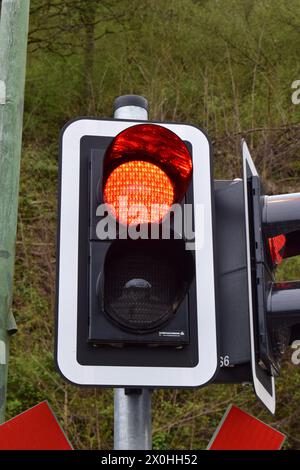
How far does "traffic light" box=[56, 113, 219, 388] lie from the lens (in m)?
1.79

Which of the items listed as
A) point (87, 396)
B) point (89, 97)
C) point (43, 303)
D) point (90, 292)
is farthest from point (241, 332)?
point (89, 97)

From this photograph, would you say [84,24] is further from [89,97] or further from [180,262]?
[180,262]

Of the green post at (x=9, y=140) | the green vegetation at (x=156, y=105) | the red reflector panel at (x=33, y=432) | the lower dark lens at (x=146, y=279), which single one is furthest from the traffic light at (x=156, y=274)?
the green vegetation at (x=156, y=105)

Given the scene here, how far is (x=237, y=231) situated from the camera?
2.07 metres

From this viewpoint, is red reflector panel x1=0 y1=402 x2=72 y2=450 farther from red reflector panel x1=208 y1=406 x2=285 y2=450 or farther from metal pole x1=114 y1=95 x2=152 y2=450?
red reflector panel x1=208 y1=406 x2=285 y2=450

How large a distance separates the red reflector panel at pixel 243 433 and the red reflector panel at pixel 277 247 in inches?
17.3

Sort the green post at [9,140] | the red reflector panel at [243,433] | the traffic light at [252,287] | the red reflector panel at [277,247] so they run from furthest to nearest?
the green post at [9,140] → the red reflector panel at [277,247] → the red reflector panel at [243,433] → the traffic light at [252,287]

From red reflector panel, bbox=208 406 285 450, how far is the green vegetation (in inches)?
185

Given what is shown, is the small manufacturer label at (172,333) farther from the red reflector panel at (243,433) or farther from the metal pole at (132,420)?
the red reflector panel at (243,433)

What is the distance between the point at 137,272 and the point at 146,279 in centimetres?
3

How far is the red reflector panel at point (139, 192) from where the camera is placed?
71.4 inches

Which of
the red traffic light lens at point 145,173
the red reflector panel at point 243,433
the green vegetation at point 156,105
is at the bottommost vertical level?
the red reflector panel at point 243,433

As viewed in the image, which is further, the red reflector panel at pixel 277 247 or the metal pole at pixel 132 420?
the red reflector panel at pixel 277 247
